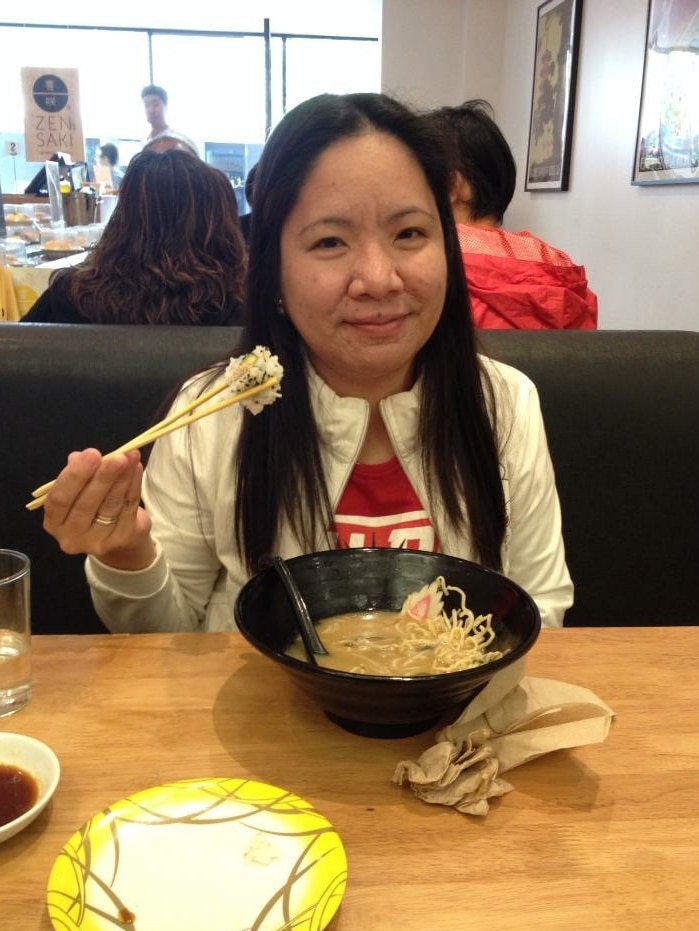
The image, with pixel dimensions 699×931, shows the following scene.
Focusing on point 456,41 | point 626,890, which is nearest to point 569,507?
point 626,890

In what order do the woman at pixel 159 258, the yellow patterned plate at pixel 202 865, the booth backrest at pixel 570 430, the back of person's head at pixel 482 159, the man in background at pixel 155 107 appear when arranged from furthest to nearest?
the man in background at pixel 155 107 < the back of person's head at pixel 482 159 < the woman at pixel 159 258 < the booth backrest at pixel 570 430 < the yellow patterned plate at pixel 202 865

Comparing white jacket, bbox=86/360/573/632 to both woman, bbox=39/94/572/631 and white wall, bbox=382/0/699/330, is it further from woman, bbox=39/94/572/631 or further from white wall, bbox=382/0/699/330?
white wall, bbox=382/0/699/330

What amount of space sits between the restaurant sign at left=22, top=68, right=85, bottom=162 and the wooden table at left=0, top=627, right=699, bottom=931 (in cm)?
572

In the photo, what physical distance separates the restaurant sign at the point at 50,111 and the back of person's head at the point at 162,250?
167 inches

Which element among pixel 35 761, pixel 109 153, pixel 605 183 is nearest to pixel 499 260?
pixel 35 761

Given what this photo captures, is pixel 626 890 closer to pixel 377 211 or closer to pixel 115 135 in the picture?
pixel 377 211

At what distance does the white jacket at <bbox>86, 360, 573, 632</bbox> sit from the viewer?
4.19 feet

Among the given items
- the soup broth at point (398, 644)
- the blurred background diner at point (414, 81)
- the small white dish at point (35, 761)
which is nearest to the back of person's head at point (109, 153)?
the blurred background diner at point (414, 81)

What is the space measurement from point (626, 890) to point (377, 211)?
2.84ft

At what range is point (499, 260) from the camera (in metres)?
A: 2.14

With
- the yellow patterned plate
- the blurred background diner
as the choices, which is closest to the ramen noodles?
the yellow patterned plate

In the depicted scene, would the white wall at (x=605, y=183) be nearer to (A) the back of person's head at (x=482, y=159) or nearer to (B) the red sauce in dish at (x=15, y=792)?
(A) the back of person's head at (x=482, y=159)

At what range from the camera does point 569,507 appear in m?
1.88

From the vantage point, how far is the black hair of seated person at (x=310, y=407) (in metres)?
1.19
